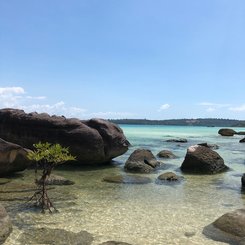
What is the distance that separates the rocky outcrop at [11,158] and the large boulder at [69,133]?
11.7 ft

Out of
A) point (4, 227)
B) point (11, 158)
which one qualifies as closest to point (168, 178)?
point (11, 158)

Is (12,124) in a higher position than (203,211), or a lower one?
higher

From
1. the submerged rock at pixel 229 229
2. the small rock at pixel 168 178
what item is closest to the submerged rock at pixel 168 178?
the small rock at pixel 168 178

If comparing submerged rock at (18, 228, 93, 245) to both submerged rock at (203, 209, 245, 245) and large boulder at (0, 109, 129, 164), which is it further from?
large boulder at (0, 109, 129, 164)

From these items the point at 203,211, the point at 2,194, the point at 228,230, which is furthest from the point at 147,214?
the point at 2,194

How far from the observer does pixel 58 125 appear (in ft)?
67.7

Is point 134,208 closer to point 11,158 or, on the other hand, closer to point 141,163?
point 11,158

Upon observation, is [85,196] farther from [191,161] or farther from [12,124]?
[12,124]

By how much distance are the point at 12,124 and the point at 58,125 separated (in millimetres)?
2850

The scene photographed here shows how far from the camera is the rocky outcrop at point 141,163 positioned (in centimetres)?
1966

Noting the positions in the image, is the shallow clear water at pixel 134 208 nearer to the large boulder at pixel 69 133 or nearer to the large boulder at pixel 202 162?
the large boulder at pixel 202 162

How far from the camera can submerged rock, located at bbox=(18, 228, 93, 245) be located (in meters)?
8.30

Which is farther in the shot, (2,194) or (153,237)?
(2,194)

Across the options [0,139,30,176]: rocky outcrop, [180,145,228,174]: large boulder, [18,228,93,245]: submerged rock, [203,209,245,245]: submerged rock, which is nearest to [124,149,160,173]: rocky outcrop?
[180,145,228,174]: large boulder
